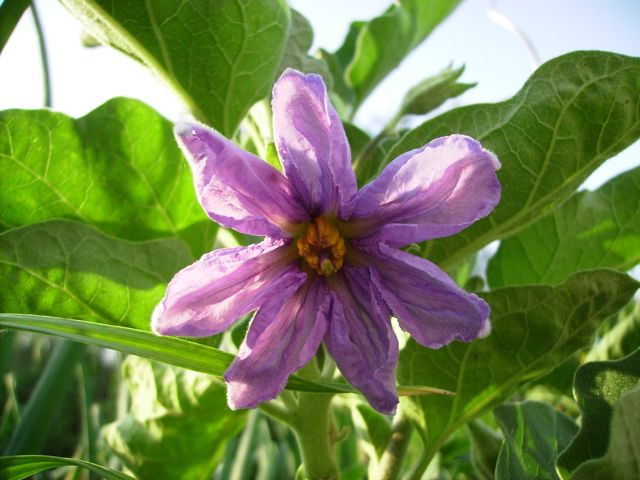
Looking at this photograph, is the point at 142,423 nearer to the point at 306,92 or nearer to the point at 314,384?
the point at 314,384

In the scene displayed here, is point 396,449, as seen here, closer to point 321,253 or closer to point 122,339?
point 321,253

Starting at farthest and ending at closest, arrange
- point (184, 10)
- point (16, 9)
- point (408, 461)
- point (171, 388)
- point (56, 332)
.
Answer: point (408, 461), point (171, 388), point (184, 10), point (16, 9), point (56, 332)

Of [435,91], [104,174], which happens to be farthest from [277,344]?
[435,91]

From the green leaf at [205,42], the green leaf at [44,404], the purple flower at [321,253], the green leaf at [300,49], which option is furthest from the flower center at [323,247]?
the green leaf at [44,404]

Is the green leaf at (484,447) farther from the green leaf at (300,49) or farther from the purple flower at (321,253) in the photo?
the green leaf at (300,49)

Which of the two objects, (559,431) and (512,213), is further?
(559,431)

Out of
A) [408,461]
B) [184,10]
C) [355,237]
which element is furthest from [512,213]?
[408,461]

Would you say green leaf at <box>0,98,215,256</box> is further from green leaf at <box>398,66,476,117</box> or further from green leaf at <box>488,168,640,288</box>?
green leaf at <box>488,168,640,288</box>
